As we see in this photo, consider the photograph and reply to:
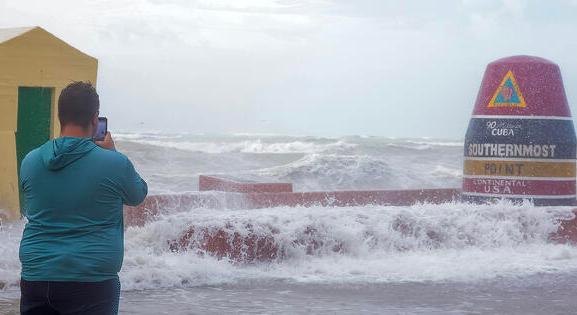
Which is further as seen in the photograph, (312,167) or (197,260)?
(312,167)

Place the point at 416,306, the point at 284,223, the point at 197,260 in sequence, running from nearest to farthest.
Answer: the point at 416,306 → the point at 197,260 → the point at 284,223

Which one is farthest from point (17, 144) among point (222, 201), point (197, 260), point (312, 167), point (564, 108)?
point (312, 167)

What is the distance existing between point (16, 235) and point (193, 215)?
1.83m

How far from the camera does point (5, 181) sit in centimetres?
917

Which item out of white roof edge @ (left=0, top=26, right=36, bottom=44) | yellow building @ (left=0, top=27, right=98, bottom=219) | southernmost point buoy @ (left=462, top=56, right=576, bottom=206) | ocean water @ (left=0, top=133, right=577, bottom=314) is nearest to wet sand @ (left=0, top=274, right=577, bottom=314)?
ocean water @ (left=0, top=133, right=577, bottom=314)

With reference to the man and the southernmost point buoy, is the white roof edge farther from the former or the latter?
the man

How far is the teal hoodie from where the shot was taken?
122 inches

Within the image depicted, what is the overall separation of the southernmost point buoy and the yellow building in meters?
4.59

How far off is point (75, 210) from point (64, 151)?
220 millimetres

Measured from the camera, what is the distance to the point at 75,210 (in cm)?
316

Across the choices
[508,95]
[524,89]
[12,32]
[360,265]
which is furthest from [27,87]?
[524,89]

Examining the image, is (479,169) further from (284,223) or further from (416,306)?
(416,306)

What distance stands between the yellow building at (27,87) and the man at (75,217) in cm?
627

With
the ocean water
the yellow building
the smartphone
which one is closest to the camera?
the smartphone
